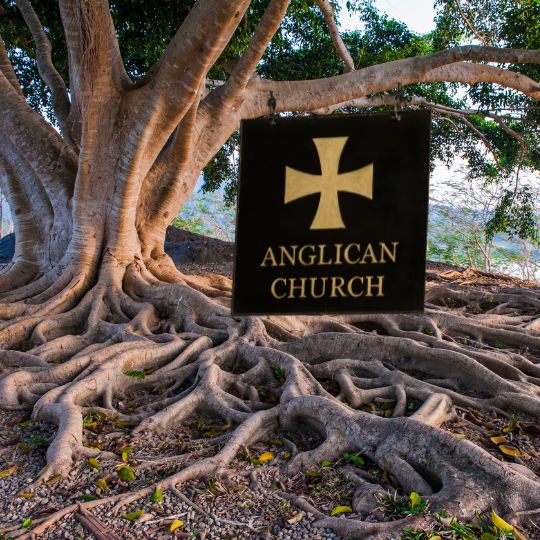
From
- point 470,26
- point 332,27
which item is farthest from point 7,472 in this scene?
point 470,26

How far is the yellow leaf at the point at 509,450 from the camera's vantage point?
396 cm

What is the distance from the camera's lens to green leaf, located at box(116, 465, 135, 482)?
3.61 meters

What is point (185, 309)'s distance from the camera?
6297 millimetres

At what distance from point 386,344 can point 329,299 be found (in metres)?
2.59

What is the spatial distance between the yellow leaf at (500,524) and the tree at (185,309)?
0.12m

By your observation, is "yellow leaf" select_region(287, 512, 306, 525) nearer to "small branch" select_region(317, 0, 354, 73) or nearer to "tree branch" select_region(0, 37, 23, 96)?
"tree branch" select_region(0, 37, 23, 96)

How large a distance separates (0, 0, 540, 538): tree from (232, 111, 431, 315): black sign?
29 cm

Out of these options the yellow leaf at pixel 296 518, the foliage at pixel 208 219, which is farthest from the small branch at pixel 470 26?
the foliage at pixel 208 219

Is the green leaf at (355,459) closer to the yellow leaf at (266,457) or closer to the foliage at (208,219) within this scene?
the yellow leaf at (266,457)

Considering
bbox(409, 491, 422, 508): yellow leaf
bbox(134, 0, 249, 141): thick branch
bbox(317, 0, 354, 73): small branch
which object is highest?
bbox(317, 0, 354, 73): small branch

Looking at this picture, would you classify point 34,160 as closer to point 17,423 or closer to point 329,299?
point 17,423

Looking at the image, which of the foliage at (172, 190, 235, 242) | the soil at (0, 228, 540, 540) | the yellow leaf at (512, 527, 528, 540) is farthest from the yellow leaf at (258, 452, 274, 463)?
the foliage at (172, 190, 235, 242)

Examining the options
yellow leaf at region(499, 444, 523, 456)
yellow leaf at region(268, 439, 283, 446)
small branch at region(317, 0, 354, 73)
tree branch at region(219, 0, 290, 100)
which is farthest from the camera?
small branch at region(317, 0, 354, 73)

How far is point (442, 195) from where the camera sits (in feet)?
84.6
